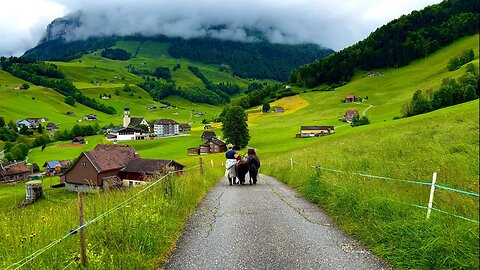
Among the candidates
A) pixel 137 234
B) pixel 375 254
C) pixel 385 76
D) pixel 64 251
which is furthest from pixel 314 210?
pixel 385 76

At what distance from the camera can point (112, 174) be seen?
71000 mm

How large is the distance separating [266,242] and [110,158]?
6890cm

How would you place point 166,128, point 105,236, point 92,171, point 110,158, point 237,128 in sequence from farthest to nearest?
1. point 166,128
2. point 237,128
3. point 110,158
4. point 92,171
5. point 105,236

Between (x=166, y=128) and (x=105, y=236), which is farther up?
(x=105, y=236)

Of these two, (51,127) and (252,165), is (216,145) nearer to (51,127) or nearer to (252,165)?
(252,165)

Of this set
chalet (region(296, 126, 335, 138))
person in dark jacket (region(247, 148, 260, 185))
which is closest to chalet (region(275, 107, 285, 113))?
chalet (region(296, 126, 335, 138))

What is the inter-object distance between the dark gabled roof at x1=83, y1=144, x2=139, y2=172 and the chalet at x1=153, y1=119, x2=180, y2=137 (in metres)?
101

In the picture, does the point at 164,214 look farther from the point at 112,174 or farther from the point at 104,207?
the point at 112,174

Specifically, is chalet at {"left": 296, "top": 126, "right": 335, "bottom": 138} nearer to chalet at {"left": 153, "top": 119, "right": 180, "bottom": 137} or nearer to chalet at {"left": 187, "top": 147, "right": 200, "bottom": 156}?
chalet at {"left": 187, "top": 147, "right": 200, "bottom": 156}

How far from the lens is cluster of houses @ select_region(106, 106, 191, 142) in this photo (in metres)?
160

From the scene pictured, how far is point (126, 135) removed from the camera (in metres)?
160

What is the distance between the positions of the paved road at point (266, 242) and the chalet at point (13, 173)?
10143cm

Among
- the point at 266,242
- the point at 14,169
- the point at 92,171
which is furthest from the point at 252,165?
the point at 14,169

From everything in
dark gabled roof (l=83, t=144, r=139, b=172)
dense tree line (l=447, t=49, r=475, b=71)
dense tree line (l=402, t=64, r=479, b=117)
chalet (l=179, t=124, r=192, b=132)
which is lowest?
dark gabled roof (l=83, t=144, r=139, b=172)
